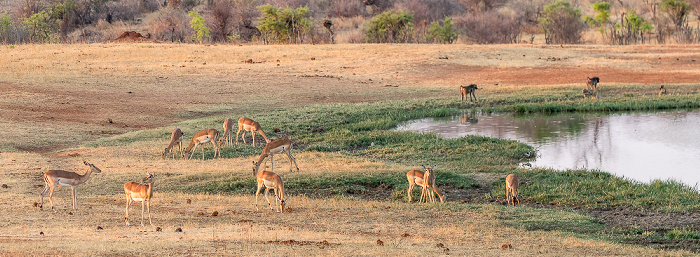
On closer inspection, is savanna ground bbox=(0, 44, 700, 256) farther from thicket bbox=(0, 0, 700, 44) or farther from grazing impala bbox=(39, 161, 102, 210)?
thicket bbox=(0, 0, 700, 44)

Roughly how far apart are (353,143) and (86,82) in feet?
55.3

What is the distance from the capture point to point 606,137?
22.0m

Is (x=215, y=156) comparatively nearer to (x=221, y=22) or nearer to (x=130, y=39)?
(x=130, y=39)

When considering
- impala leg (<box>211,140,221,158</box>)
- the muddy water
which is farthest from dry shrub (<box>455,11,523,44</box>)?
impala leg (<box>211,140,221,158</box>)

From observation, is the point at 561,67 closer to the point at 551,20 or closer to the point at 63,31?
the point at 551,20

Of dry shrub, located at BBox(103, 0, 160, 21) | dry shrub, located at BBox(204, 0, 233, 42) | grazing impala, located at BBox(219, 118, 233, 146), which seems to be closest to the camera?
grazing impala, located at BBox(219, 118, 233, 146)

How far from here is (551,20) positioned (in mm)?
54531

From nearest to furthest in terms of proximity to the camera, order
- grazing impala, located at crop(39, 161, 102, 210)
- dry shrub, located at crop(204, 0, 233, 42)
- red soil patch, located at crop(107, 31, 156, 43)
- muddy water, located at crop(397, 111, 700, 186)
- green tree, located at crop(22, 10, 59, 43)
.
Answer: grazing impala, located at crop(39, 161, 102, 210), muddy water, located at crop(397, 111, 700, 186), red soil patch, located at crop(107, 31, 156, 43), green tree, located at crop(22, 10, 59, 43), dry shrub, located at crop(204, 0, 233, 42)

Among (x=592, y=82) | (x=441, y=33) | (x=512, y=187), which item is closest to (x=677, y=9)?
(x=441, y=33)

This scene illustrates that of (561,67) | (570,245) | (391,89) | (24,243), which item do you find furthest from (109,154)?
(561,67)

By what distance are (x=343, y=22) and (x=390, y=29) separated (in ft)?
55.0

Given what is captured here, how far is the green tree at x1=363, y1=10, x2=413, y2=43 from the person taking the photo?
2040 inches

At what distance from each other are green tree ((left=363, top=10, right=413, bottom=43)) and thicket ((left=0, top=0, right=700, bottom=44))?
0.07 meters

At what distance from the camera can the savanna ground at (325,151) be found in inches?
412
